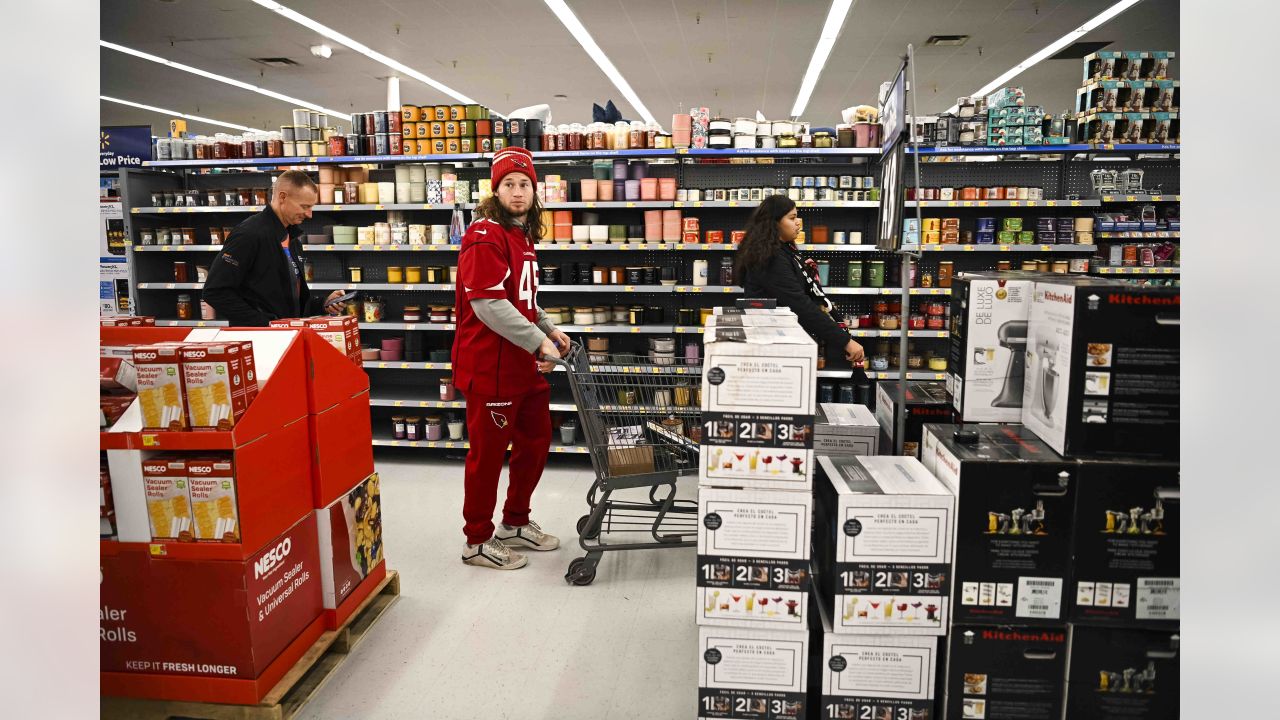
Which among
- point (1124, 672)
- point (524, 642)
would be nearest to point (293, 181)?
point (524, 642)

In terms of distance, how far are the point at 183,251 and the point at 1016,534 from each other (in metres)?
6.79

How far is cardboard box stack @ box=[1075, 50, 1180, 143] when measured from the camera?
17.9ft

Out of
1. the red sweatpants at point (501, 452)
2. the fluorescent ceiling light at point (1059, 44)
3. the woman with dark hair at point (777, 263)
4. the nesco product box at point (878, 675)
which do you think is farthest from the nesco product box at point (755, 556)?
the fluorescent ceiling light at point (1059, 44)

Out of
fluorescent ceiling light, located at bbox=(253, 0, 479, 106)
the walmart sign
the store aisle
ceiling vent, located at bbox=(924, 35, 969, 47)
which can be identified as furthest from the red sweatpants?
ceiling vent, located at bbox=(924, 35, 969, 47)

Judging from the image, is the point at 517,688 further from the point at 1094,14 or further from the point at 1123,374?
the point at 1094,14

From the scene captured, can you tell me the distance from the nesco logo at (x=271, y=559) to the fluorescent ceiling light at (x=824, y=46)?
8000 millimetres

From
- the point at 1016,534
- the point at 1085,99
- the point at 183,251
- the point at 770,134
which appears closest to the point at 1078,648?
the point at 1016,534

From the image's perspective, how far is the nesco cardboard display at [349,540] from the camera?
2.94 m

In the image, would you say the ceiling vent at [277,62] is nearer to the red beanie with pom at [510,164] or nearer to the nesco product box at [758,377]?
the red beanie with pom at [510,164]

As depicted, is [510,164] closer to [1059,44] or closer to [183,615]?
[183,615]

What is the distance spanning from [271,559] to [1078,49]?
1178cm

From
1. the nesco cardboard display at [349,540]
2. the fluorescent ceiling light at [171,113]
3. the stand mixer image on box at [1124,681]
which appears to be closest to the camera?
the stand mixer image on box at [1124,681]

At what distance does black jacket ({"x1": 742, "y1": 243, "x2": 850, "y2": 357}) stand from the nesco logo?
2.67m

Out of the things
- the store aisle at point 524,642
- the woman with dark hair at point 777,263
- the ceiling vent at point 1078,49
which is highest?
the ceiling vent at point 1078,49
